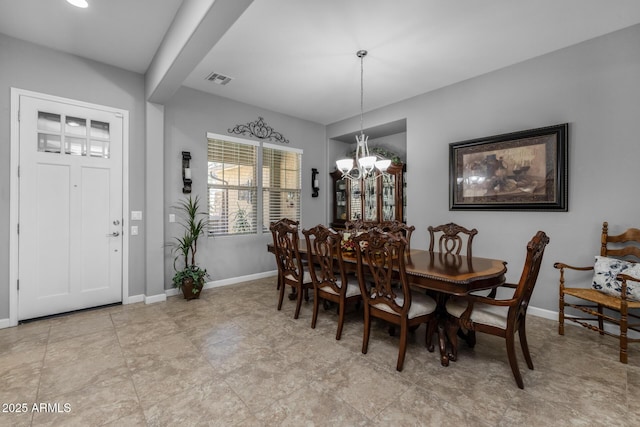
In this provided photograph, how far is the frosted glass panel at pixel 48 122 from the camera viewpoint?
10.1ft

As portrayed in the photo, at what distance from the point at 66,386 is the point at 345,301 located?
2126 mm

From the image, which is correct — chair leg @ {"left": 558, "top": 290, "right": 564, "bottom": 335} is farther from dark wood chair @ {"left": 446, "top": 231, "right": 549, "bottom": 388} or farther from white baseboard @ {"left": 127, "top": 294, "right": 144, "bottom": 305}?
white baseboard @ {"left": 127, "top": 294, "right": 144, "bottom": 305}

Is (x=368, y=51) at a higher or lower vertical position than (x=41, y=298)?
higher

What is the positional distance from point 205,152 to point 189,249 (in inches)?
57.6

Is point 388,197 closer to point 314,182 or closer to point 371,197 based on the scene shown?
point 371,197

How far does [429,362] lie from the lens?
2.22 metres

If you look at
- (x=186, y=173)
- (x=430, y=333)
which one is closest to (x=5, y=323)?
(x=186, y=173)

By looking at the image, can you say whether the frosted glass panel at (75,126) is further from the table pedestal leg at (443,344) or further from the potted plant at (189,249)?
the table pedestal leg at (443,344)

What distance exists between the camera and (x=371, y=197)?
17.2 feet

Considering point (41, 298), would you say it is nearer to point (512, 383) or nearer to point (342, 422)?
point (342, 422)

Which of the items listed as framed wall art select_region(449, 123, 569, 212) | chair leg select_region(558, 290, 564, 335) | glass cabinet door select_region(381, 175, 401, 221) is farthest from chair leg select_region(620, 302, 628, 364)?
glass cabinet door select_region(381, 175, 401, 221)

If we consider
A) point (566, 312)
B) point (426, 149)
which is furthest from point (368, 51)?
point (566, 312)

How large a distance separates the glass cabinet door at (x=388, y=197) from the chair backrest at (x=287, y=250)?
2380 millimetres

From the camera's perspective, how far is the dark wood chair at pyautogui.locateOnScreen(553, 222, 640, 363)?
7.57 ft
